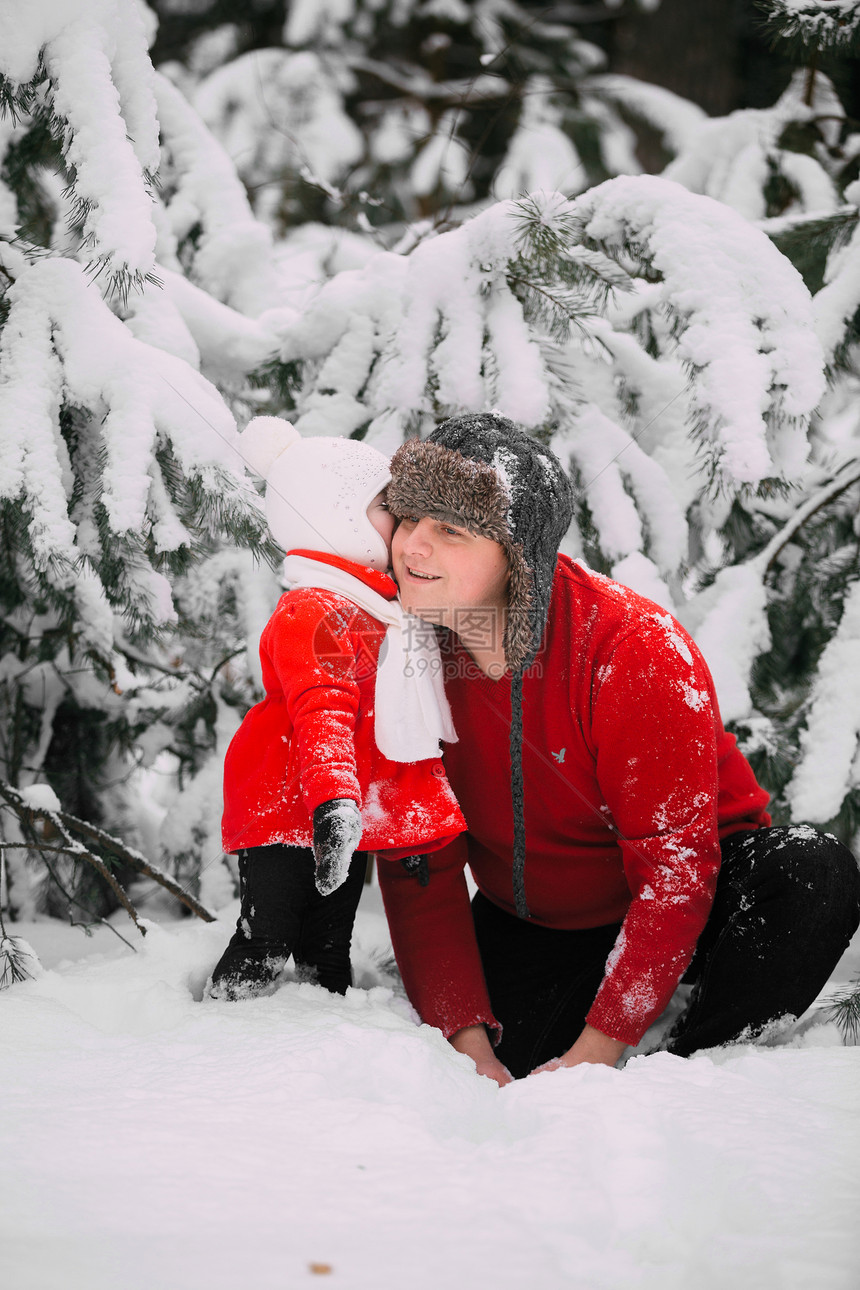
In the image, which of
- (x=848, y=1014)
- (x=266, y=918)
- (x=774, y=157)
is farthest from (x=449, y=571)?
(x=774, y=157)

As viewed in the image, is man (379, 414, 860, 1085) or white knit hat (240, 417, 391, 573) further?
white knit hat (240, 417, 391, 573)

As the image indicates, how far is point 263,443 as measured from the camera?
160 cm

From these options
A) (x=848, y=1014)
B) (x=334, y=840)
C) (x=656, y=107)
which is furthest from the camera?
(x=656, y=107)

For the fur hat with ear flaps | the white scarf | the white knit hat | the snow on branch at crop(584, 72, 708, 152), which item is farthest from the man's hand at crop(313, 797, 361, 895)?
the snow on branch at crop(584, 72, 708, 152)

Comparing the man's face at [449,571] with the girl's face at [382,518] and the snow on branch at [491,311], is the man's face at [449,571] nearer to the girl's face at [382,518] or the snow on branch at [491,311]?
the girl's face at [382,518]

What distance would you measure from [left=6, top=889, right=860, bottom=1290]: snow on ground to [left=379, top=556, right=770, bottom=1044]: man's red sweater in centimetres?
23

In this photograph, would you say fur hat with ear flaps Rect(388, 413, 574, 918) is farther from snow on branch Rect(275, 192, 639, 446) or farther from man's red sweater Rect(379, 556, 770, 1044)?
snow on branch Rect(275, 192, 639, 446)

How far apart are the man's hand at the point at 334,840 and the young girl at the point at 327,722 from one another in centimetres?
13

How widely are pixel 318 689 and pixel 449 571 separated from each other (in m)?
0.29

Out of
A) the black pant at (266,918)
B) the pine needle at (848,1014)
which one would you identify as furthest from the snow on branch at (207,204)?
the pine needle at (848,1014)

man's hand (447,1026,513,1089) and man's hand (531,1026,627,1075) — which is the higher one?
man's hand (531,1026,627,1075)

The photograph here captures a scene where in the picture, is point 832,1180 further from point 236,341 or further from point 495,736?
point 236,341

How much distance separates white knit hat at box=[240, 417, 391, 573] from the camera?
4.99 feet

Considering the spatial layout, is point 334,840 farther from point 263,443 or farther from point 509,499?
point 263,443
